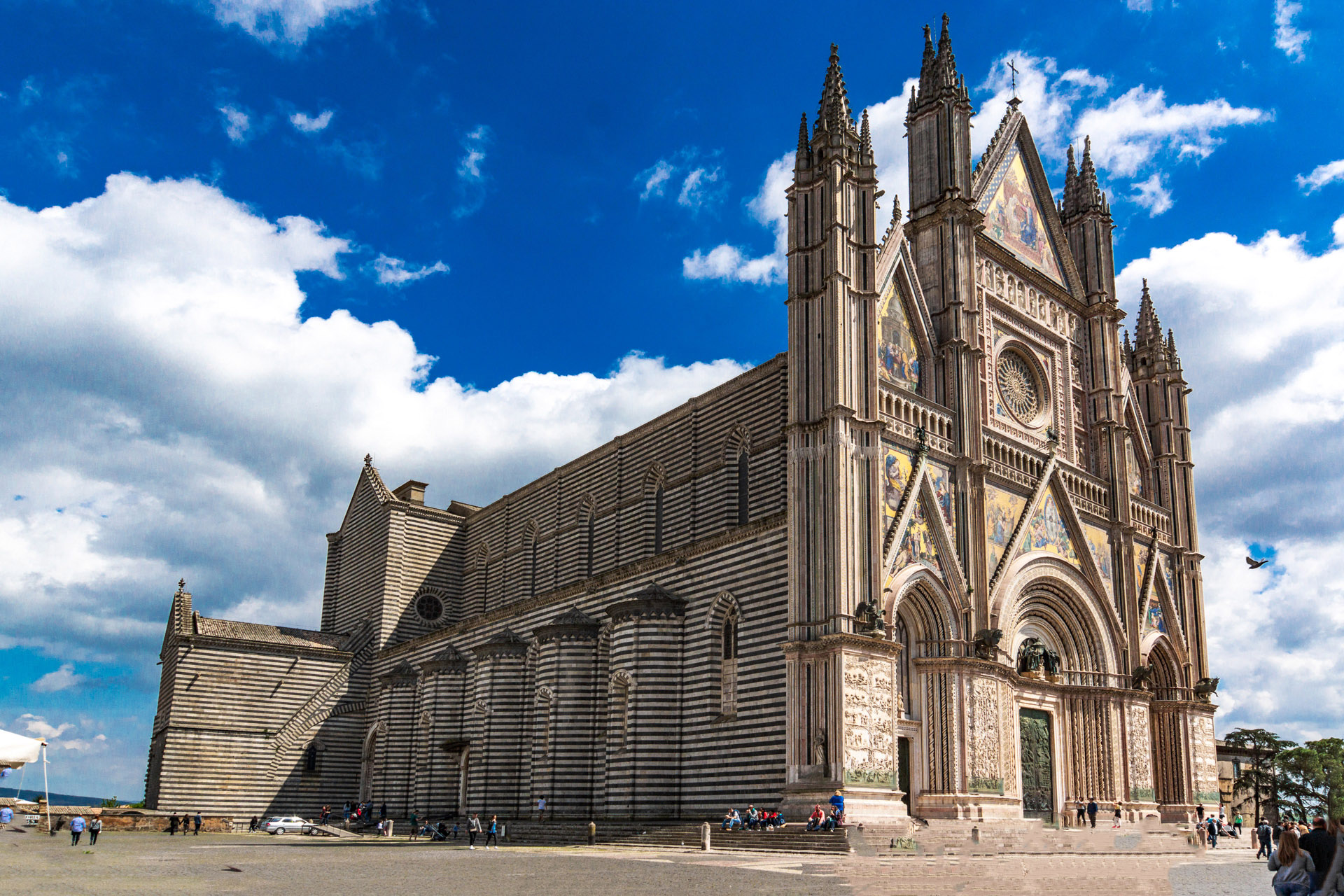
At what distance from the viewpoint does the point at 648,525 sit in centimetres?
3481

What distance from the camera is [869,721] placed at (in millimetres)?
23562

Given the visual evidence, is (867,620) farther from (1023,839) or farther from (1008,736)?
(1008,736)

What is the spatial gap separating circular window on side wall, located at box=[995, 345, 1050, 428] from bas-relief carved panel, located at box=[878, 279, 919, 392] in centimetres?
357

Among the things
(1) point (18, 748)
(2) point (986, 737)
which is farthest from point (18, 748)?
(2) point (986, 737)

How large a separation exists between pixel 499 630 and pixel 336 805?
10.2 meters

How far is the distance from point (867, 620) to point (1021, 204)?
16568 millimetres

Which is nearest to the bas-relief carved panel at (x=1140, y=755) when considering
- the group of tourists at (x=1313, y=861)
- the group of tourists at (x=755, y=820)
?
the group of tourists at (x=755, y=820)

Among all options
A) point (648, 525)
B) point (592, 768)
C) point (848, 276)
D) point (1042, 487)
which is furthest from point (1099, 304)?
point (592, 768)

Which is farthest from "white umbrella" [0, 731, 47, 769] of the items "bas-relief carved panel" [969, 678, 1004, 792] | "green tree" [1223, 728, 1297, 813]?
"green tree" [1223, 728, 1297, 813]

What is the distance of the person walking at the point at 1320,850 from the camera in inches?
373

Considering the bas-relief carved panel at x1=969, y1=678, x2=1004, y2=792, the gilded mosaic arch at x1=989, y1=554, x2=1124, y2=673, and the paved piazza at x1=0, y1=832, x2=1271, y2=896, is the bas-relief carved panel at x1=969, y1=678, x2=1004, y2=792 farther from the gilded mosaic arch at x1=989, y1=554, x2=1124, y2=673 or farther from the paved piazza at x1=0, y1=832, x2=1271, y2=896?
the paved piazza at x1=0, y1=832, x2=1271, y2=896

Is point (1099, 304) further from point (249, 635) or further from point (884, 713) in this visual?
point (249, 635)

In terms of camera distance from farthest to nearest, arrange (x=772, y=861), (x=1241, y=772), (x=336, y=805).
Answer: (x=1241, y=772), (x=336, y=805), (x=772, y=861)

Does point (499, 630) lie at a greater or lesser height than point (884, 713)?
greater
